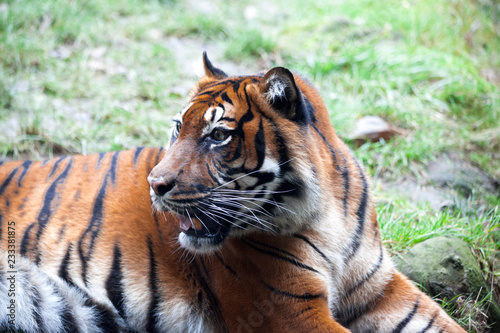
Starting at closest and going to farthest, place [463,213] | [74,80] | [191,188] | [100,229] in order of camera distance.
Result: [191,188] < [100,229] < [463,213] < [74,80]

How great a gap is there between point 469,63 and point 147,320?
5900 mm

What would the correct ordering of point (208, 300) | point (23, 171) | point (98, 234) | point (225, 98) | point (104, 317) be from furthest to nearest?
point (23, 171)
point (98, 234)
point (104, 317)
point (208, 300)
point (225, 98)

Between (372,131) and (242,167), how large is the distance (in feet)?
9.72

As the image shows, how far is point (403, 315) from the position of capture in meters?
2.53

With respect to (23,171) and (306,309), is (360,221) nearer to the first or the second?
(306,309)

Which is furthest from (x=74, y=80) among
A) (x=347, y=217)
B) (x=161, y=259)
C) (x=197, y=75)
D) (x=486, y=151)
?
(x=486, y=151)

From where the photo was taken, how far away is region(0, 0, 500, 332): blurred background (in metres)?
4.02

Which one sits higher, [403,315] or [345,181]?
[345,181]

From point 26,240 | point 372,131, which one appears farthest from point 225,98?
point 372,131

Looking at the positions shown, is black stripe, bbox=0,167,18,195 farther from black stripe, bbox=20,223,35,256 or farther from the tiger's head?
the tiger's head

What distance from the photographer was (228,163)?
81.8 inches

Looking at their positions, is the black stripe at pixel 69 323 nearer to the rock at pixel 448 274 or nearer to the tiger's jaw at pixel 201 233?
the tiger's jaw at pixel 201 233

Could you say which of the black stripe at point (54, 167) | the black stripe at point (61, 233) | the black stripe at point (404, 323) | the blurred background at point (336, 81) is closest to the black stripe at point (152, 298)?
the black stripe at point (61, 233)

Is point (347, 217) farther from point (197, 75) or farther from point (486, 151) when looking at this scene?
point (486, 151)
